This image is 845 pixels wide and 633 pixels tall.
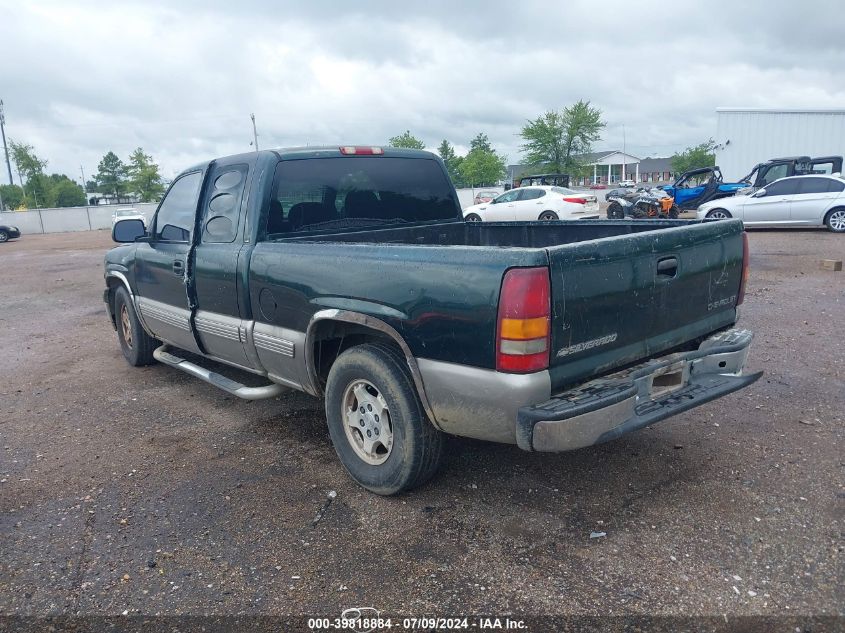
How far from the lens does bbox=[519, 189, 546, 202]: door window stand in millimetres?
20047

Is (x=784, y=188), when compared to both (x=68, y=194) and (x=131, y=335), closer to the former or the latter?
(x=131, y=335)

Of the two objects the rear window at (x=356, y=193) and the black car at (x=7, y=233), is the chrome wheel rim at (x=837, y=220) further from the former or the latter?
the black car at (x=7, y=233)

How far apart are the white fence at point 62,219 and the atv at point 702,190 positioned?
3193 cm

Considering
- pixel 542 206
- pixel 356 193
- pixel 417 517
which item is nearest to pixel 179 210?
pixel 356 193

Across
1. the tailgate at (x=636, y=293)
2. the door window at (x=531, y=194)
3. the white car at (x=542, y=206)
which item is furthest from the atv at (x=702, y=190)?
the tailgate at (x=636, y=293)

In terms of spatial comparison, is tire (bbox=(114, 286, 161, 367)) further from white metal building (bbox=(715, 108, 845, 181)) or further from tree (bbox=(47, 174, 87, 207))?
tree (bbox=(47, 174, 87, 207))

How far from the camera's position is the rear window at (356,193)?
4121 mm

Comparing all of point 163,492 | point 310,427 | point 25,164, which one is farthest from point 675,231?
point 25,164

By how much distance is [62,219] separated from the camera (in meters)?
43.2

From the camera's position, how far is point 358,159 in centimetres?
445

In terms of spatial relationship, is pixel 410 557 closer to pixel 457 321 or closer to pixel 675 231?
pixel 457 321

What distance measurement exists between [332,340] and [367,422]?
0.56 meters

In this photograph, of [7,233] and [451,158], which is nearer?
[7,233]

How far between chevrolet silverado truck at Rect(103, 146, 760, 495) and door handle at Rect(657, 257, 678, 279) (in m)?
0.01
